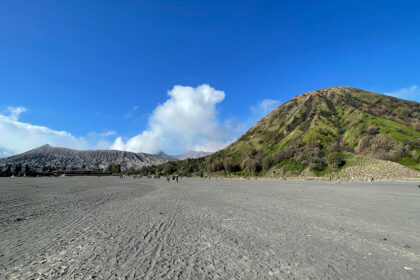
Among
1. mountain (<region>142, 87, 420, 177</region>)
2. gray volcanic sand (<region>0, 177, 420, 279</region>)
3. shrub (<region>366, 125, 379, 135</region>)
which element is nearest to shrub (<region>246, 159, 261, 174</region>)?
mountain (<region>142, 87, 420, 177</region>)

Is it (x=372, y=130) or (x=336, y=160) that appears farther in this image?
(x=372, y=130)

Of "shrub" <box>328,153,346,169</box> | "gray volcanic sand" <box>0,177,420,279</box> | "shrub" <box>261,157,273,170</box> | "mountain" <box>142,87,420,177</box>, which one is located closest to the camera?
"gray volcanic sand" <box>0,177,420,279</box>

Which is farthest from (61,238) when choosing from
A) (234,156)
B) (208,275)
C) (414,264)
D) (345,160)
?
(234,156)

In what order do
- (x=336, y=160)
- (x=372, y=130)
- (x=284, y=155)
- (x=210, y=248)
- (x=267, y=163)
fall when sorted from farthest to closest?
(x=267, y=163)
(x=284, y=155)
(x=372, y=130)
(x=336, y=160)
(x=210, y=248)

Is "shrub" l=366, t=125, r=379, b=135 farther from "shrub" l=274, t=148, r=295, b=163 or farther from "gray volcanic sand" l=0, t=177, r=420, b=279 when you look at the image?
"gray volcanic sand" l=0, t=177, r=420, b=279

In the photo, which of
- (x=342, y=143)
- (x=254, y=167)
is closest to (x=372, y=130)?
(x=342, y=143)

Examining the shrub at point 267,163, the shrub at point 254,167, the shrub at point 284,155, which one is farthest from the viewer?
the shrub at point 254,167

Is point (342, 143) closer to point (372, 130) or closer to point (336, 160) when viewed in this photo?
point (372, 130)

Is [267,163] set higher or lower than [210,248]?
higher

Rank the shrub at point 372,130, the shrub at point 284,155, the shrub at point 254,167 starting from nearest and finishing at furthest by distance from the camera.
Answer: the shrub at point 372,130
the shrub at point 284,155
the shrub at point 254,167

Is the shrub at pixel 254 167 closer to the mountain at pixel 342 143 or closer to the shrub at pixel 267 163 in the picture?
the mountain at pixel 342 143

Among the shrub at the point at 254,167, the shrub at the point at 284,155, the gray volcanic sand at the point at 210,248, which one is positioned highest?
the shrub at the point at 284,155

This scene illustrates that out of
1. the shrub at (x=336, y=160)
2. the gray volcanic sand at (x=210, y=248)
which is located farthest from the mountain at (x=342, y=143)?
the gray volcanic sand at (x=210, y=248)

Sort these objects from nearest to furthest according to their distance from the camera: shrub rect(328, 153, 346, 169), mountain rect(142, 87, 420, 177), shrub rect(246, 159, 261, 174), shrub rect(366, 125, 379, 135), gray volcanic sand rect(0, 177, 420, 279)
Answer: gray volcanic sand rect(0, 177, 420, 279), mountain rect(142, 87, 420, 177), shrub rect(328, 153, 346, 169), shrub rect(366, 125, 379, 135), shrub rect(246, 159, 261, 174)
